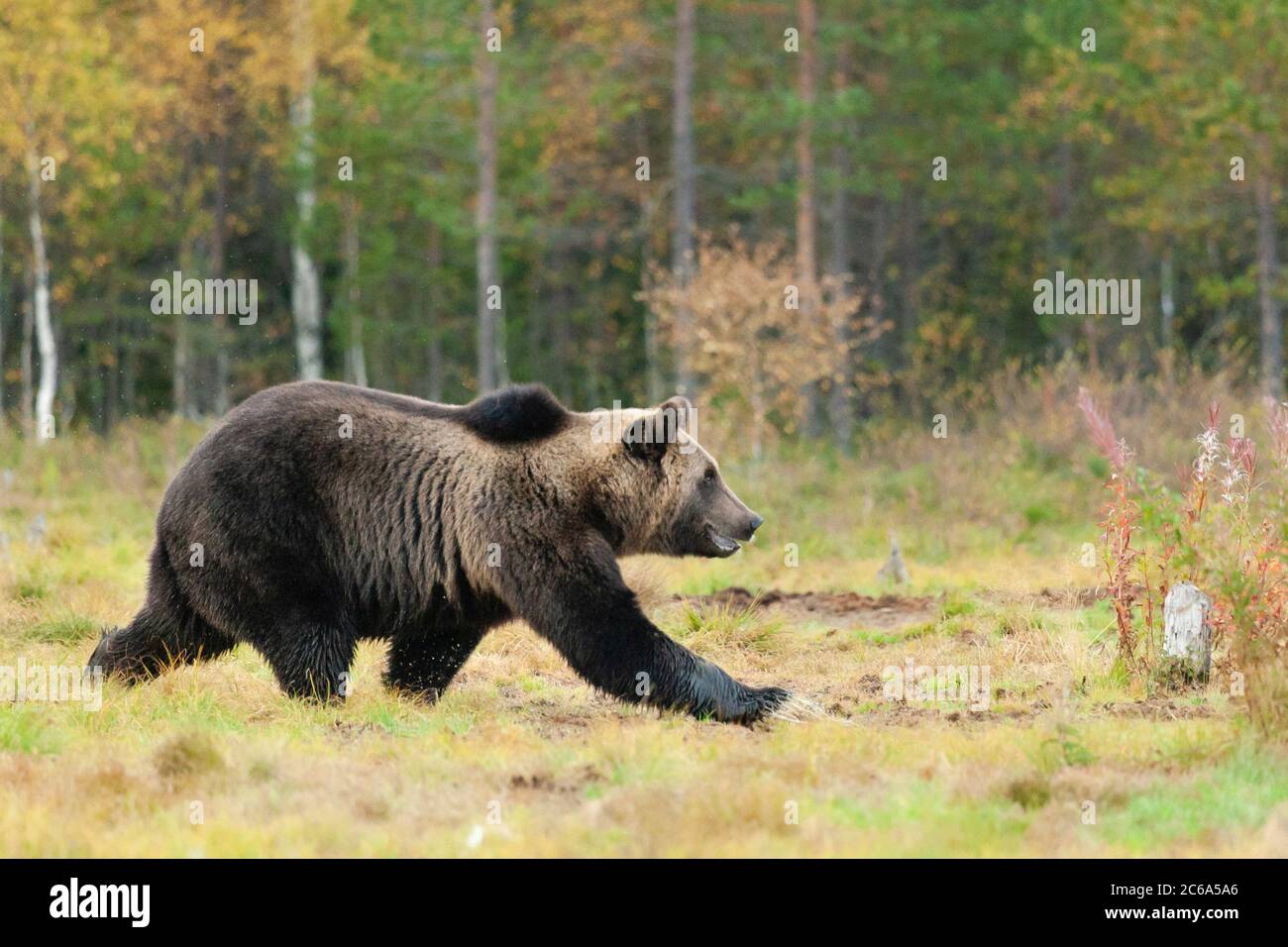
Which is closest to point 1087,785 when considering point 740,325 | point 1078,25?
point 740,325

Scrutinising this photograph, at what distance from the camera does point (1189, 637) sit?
852 cm

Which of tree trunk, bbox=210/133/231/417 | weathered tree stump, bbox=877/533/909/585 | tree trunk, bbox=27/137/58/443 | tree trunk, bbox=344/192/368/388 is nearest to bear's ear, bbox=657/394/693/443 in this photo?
weathered tree stump, bbox=877/533/909/585

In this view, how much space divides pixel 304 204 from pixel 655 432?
24.1m

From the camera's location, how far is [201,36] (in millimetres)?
29844

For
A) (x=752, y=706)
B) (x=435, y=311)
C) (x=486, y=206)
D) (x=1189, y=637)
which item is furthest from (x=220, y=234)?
(x=1189, y=637)

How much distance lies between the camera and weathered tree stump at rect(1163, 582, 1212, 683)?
27.9 feet

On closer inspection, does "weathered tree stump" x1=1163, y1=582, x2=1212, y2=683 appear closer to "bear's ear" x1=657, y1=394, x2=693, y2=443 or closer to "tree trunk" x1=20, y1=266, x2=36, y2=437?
"bear's ear" x1=657, y1=394, x2=693, y2=443

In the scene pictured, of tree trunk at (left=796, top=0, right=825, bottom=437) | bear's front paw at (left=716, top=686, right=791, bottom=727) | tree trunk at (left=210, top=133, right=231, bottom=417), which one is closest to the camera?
bear's front paw at (left=716, top=686, right=791, bottom=727)

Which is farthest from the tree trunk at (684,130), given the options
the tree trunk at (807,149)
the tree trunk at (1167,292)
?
the tree trunk at (1167,292)

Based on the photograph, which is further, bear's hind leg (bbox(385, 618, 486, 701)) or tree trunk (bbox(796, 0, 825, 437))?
tree trunk (bbox(796, 0, 825, 437))

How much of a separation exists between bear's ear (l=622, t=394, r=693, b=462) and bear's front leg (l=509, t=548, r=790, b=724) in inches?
32.4

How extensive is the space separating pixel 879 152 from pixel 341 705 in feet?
79.5

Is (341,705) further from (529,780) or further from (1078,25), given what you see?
(1078,25)

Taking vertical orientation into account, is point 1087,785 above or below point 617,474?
below
